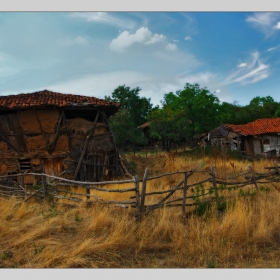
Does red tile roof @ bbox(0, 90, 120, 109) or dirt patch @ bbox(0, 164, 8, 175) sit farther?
dirt patch @ bbox(0, 164, 8, 175)

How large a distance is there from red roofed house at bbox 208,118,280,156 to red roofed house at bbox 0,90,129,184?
19626mm

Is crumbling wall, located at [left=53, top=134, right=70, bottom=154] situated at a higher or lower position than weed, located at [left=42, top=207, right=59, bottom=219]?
higher

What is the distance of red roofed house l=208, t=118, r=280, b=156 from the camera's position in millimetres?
27672

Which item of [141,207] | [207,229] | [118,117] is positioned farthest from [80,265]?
[118,117]

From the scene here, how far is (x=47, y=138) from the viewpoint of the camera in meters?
12.2

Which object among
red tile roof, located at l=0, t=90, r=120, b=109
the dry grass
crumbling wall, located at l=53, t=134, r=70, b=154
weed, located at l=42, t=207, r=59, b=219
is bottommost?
the dry grass

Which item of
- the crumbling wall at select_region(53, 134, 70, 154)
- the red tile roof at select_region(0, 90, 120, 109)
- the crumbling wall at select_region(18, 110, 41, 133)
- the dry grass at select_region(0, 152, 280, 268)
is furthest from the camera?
the crumbling wall at select_region(53, 134, 70, 154)

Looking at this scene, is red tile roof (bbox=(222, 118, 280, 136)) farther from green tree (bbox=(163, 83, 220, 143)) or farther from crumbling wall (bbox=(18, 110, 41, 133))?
crumbling wall (bbox=(18, 110, 41, 133))

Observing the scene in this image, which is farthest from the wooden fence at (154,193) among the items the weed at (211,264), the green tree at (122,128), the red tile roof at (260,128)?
the green tree at (122,128)

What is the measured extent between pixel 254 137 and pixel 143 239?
85.6 feet

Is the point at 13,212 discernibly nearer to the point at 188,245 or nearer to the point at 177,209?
the point at 177,209

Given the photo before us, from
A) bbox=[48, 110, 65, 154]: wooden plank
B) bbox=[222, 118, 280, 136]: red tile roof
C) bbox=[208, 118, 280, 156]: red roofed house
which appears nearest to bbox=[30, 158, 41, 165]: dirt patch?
bbox=[48, 110, 65, 154]: wooden plank

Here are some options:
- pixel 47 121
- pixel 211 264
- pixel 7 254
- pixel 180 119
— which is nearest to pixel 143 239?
pixel 211 264

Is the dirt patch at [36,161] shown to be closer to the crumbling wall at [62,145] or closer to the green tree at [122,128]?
the crumbling wall at [62,145]
